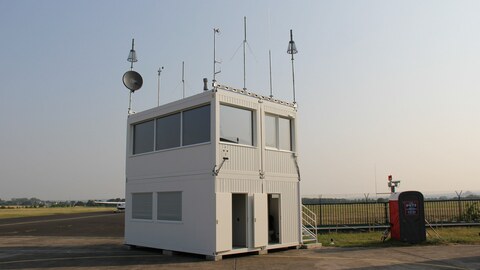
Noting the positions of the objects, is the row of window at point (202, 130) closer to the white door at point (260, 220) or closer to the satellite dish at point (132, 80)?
the white door at point (260, 220)

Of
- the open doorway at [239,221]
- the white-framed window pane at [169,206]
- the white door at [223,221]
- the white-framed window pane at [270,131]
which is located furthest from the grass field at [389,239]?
the white-framed window pane at [169,206]

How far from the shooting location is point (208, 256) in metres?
13.8

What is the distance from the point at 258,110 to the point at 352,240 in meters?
7.11

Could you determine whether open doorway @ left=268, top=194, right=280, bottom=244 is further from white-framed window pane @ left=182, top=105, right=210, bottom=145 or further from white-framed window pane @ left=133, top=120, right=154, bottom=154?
white-framed window pane @ left=133, top=120, right=154, bottom=154

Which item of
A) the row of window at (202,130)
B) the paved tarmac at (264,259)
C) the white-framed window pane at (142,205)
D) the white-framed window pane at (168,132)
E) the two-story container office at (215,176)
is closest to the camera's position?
the paved tarmac at (264,259)

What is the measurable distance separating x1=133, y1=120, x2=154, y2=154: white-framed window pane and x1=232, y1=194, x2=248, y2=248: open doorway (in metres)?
3.95

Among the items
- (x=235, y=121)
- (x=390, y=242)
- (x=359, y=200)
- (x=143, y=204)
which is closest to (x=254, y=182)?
(x=235, y=121)

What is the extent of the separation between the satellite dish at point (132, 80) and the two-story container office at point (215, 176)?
1899 mm

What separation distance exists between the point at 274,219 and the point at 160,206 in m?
4.34

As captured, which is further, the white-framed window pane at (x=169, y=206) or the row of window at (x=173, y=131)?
the white-framed window pane at (x=169, y=206)

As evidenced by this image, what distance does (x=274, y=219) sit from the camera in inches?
658

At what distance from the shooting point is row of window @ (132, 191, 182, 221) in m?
15.4

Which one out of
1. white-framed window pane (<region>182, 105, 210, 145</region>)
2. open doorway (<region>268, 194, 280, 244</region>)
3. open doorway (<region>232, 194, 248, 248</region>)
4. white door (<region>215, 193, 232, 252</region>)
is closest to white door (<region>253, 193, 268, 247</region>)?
open doorway (<region>232, 194, 248, 248</region>)

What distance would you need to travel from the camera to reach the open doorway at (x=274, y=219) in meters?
16.3
